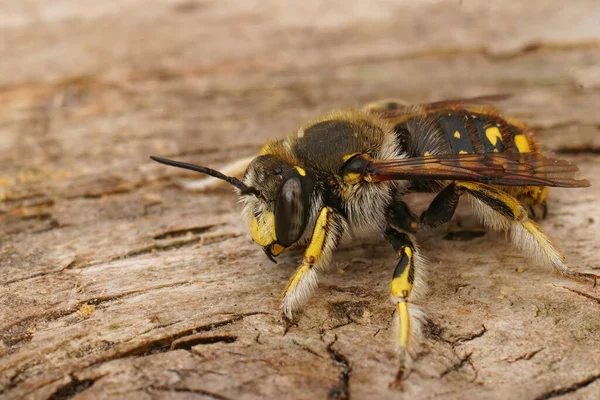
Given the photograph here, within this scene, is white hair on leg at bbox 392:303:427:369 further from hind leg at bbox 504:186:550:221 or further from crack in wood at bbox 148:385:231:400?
hind leg at bbox 504:186:550:221

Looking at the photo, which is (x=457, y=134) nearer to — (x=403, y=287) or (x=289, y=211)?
(x=403, y=287)

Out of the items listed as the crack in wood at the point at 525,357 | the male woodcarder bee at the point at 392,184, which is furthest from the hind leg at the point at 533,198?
the crack in wood at the point at 525,357

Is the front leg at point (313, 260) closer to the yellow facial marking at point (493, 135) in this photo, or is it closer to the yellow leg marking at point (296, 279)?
the yellow leg marking at point (296, 279)

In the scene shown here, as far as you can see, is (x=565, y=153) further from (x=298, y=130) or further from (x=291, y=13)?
(x=291, y=13)

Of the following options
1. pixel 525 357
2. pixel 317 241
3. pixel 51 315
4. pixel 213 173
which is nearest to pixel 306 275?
pixel 317 241

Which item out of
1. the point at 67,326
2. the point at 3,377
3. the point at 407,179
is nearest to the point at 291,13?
the point at 407,179
